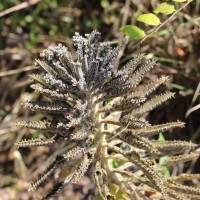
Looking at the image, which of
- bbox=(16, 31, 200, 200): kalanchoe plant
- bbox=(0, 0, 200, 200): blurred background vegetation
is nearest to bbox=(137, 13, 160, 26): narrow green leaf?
bbox=(16, 31, 200, 200): kalanchoe plant

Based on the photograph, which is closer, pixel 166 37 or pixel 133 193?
pixel 133 193

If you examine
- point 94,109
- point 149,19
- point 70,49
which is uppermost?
point 70,49

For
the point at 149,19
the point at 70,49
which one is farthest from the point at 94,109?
the point at 70,49

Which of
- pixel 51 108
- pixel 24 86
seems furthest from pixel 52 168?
pixel 24 86

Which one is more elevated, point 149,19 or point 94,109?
point 149,19

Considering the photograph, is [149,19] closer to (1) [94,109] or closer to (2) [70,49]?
(1) [94,109]

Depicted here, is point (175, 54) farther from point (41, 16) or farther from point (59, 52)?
point (59, 52)
